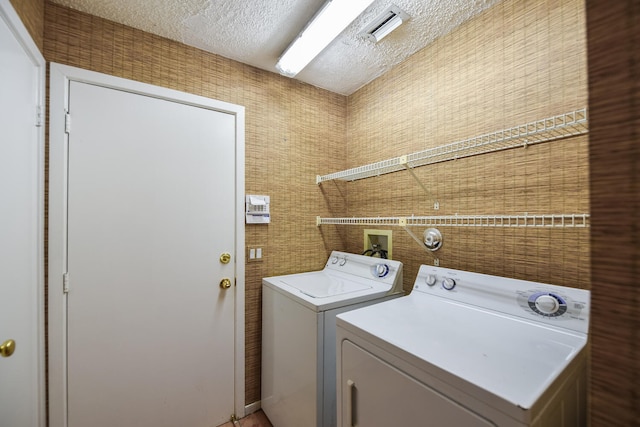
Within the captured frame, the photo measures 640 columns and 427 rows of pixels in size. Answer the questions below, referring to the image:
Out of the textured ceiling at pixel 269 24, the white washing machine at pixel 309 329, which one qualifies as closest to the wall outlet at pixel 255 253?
the white washing machine at pixel 309 329

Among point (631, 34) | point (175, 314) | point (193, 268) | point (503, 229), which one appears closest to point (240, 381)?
point (175, 314)

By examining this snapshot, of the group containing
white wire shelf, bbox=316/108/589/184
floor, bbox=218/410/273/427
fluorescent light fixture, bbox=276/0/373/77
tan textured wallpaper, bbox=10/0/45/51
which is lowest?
floor, bbox=218/410/273/427

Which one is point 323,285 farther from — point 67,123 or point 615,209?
point 67,123

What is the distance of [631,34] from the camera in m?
0.33

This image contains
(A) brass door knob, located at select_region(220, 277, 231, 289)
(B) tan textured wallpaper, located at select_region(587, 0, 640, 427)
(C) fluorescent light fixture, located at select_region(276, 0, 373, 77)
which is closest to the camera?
(B) tan textured wallpaper, located at select_region(587, 0, 640, 427)

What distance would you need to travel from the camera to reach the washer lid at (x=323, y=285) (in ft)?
5.08

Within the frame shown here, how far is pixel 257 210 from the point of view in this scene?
75.6 inches

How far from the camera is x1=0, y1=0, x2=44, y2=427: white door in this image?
3.22 feet

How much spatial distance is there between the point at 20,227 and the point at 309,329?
139 cm

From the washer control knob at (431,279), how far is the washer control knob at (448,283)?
0.17 feet

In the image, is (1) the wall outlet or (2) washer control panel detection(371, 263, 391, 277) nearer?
(2) washer control panel detection(371, 263, 391, 277)

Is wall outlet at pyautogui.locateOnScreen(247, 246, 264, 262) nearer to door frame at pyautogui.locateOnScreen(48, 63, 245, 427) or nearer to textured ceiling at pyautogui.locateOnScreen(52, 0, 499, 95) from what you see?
door frame at pyautogui.locateOnScreen(48, 63, 245, 427)

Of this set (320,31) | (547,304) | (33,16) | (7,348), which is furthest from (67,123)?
(547,304)

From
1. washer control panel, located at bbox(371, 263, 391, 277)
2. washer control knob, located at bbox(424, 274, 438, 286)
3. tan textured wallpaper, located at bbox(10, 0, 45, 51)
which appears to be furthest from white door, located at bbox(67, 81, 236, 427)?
washer control knob, located at bbox(424, 274, 438, 286)
